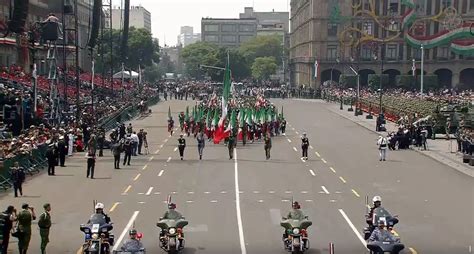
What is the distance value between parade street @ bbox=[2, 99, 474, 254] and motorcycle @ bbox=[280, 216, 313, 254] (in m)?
0.36

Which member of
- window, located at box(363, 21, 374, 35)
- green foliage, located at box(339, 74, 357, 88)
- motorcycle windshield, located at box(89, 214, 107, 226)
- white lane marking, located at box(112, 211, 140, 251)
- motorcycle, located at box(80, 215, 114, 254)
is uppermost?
window, located at box(363, 21, 374, 35)

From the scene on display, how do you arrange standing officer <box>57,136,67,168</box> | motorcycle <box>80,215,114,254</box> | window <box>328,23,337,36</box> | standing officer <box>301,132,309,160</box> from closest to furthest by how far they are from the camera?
motorcycle <box>80,215,114,254</box> < standing officer <box>57,136,67,168</box> < standing officer <box>301,132,309,160</box> < window <box>328,23,337,36</box>

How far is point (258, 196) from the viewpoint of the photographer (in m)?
27.7

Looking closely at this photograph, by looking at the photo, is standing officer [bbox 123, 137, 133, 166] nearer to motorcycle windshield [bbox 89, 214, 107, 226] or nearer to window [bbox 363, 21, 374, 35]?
motorcycle windshield [bbox 89, 214, 107, 226]

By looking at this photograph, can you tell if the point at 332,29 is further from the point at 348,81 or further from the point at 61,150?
the point at 61,150

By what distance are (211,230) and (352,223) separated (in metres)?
4.50

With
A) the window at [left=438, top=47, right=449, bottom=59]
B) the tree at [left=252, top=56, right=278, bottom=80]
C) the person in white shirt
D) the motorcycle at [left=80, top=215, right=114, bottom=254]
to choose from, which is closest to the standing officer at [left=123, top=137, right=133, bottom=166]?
the person in white shirt

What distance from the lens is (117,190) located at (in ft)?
95.2

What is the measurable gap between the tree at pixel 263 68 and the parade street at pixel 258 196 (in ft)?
420

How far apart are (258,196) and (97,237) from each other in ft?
35.3

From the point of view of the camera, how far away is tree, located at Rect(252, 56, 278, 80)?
172550mm

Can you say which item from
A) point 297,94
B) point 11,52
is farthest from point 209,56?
point 11,52

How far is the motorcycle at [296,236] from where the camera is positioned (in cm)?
1869

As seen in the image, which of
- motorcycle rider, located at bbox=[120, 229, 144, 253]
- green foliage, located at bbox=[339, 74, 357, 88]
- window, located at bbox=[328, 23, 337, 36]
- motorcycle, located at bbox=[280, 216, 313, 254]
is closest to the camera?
motorcycle rider, located at bbox=[120, 229, 144, 253]
